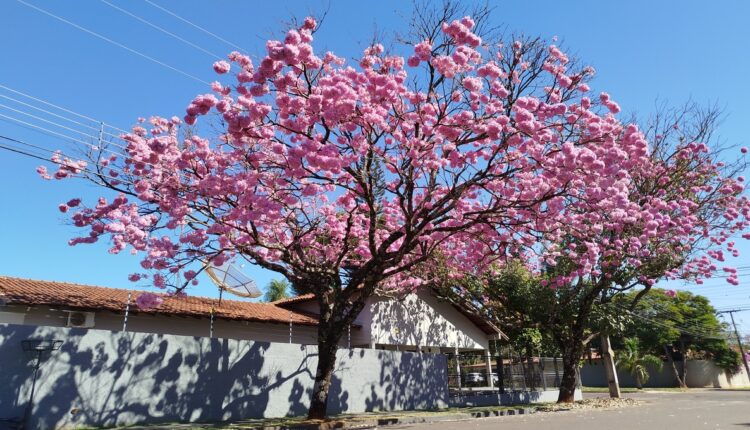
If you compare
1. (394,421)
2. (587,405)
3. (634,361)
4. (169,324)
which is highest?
(169,324)

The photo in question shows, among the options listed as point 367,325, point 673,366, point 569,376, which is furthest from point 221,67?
point 673,366

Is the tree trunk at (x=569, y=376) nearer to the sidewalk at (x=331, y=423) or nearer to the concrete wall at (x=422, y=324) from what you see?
the concrete wall at (x=422, y=324)

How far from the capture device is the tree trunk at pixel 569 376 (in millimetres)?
17906

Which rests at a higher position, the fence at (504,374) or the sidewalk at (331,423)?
the fence at (504,374)

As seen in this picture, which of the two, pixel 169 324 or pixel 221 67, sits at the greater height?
pixel 221 67

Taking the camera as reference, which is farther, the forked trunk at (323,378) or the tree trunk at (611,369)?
the tree trunk at (611,369)

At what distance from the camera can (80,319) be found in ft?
41.0

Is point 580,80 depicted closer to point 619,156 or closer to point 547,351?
point 619,156

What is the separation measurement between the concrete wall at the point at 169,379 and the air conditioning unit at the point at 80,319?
9.49 feet

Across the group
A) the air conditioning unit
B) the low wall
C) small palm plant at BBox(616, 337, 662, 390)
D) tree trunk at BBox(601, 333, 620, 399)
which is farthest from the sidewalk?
small palm plant at BBox(616, 337, 662, 390)

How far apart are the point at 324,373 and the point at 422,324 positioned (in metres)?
9.78

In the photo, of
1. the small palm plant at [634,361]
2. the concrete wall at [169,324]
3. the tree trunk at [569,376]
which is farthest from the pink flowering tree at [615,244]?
the small palm plant at [634,361]

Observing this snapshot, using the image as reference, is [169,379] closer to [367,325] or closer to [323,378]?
[323,378]

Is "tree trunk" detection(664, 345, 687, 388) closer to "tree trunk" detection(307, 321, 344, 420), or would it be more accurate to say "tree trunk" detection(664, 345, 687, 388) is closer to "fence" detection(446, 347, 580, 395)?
"fence" detection(446, 347, 580, 395)
